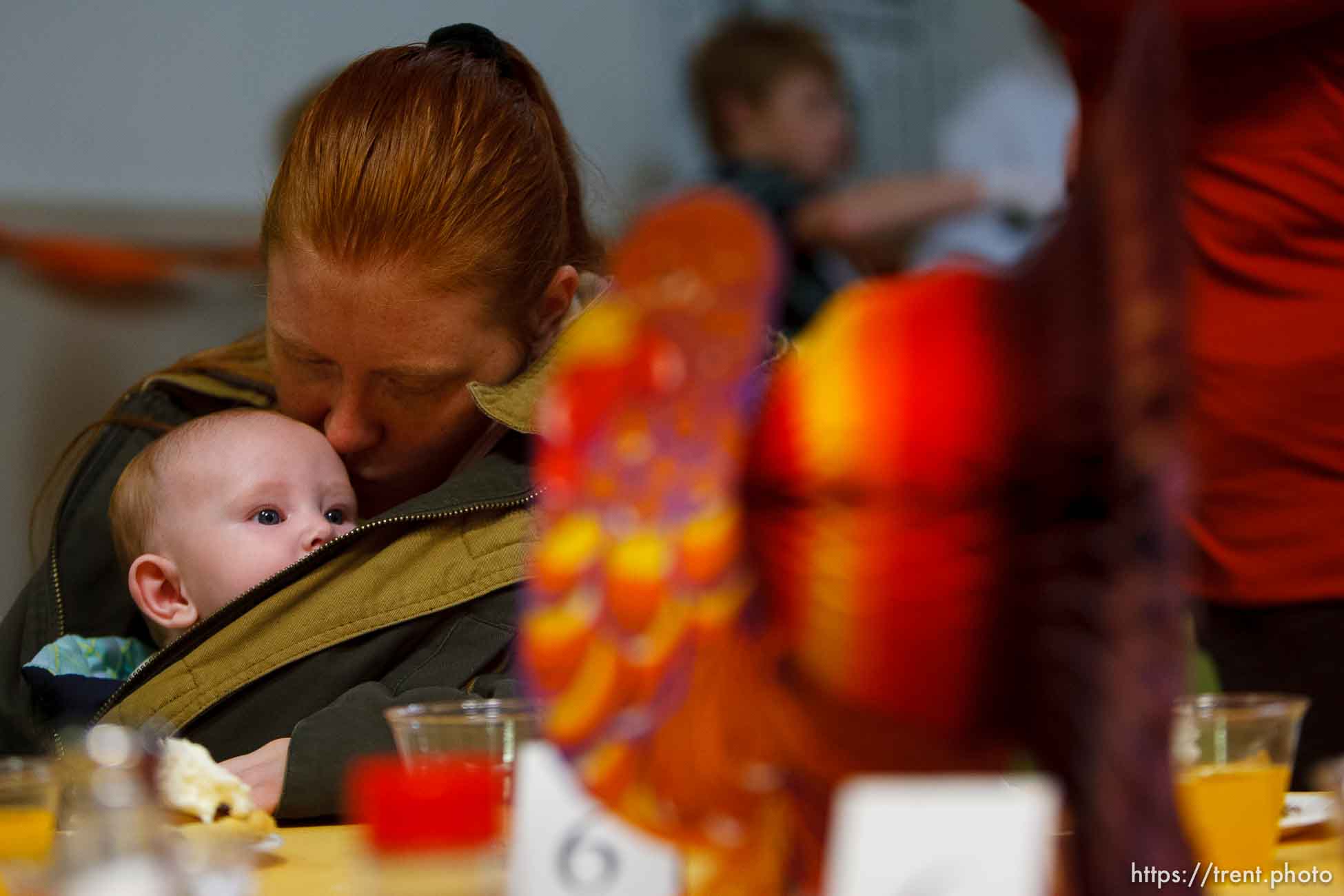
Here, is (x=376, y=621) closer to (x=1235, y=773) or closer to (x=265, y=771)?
(x=265, y=771)

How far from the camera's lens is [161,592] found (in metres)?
1.48

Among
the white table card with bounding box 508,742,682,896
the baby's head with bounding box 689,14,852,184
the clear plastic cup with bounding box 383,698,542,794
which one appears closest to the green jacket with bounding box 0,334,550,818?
the clear plastic cup with bounding box 383,698,542,794

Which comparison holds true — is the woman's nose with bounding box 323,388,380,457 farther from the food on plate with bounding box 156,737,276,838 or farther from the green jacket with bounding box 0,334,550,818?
the food on plate with bounding box 156,737,276,838

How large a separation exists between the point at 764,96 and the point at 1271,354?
1658 millimetres

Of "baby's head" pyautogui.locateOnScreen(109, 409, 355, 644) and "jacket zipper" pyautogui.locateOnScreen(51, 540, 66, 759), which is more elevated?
"baby's head" pyautogui.locateOnScreen(109, 409, 355, 644)

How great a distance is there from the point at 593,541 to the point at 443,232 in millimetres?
774

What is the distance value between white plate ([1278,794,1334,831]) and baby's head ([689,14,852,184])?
194 centimetres

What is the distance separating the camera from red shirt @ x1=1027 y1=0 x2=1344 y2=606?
50.8 inches

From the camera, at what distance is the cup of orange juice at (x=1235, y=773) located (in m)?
0.77

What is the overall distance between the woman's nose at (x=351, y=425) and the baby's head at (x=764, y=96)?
1548 mm

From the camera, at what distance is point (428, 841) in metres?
0.52

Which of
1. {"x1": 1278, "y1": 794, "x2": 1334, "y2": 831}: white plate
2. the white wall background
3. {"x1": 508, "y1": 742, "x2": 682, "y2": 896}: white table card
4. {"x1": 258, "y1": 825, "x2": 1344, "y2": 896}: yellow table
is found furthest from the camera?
the white wall background

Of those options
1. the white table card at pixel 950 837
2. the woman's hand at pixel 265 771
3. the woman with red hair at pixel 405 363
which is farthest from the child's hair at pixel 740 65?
the white table card at pixel 950 837

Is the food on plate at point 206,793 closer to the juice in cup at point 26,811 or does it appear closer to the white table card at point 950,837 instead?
the juice in cup at point 26,811
